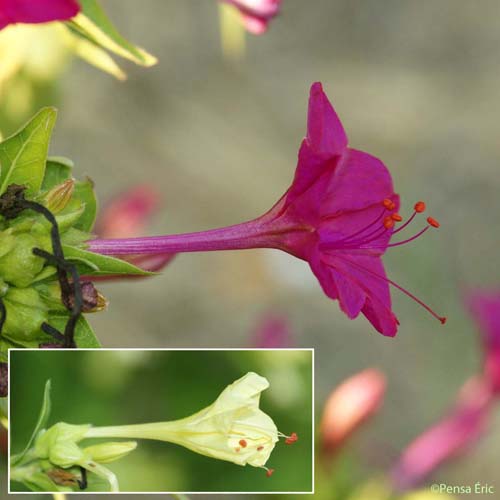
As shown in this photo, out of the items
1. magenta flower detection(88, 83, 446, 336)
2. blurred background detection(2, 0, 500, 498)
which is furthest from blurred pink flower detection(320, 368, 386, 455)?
blurred background detection(2, 0, 500, 498)

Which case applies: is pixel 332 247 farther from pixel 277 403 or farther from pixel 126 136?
pixel 126 136

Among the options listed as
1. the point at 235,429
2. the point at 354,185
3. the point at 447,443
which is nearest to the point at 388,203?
the point at 354,185

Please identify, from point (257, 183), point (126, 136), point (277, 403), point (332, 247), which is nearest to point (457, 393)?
point (257, 183)

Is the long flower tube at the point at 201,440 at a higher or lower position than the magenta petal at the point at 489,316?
lower

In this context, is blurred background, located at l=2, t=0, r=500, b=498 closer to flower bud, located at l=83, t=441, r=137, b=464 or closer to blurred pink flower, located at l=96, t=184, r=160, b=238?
blurred pink flower, located at l=96, t=184, r=160, b=238

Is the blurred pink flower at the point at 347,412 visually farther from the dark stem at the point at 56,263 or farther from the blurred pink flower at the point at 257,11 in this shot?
the dark stem at the point at 56,263

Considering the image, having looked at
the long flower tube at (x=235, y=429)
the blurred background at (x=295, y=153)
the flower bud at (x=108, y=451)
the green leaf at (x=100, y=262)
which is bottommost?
the flower bud at (x=108, y=451)

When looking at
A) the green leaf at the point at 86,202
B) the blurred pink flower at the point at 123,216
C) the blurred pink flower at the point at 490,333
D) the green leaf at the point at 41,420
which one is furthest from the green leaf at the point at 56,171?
the blurred pink flower at the point at 490,333
